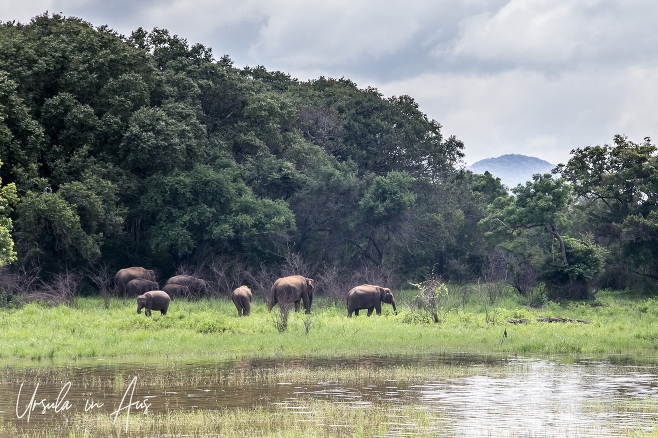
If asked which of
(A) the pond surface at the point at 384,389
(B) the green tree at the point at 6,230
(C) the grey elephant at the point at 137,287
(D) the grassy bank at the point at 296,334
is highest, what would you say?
(B) the green tree at the point at 6,230

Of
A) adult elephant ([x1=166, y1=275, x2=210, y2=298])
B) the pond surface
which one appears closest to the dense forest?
adult elephant ([x1=166, y1=275, x2=210, y2=298])

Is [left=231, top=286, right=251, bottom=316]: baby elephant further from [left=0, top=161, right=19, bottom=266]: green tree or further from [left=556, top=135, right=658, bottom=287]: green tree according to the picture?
[left=556, top=135, right=658, bottom=287]: green tree

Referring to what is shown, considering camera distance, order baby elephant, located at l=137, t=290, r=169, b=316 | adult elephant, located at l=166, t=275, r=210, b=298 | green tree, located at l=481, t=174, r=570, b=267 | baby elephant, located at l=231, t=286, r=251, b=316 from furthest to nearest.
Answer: green tree, located at l=481, t=174, r=570, b=267 < adult elephant, located at l=166, t=275, r=210, b=298 < baby elephant, located at l=231, t=286, r=251, b=316 < baby elephant, located at l=137, t=290, r=169, b=316

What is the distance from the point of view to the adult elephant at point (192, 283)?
3278cm

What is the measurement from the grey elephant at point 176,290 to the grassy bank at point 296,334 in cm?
385

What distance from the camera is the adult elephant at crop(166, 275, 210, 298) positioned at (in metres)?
32.8

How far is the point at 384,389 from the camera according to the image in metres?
14.7

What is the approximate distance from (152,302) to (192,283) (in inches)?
297

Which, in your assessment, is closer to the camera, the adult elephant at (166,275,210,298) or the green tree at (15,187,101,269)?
the green tree at (15,187,101,269)

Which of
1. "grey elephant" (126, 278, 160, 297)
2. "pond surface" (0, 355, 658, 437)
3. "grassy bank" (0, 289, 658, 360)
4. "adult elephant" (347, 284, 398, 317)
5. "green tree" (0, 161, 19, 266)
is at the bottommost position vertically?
"pond surface" (0, 355, 658, 437)

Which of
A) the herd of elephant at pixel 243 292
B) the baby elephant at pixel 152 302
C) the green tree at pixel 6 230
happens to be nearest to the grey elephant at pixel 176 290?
the herd of elephant at pixel 243 292

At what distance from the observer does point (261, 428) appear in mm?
11625

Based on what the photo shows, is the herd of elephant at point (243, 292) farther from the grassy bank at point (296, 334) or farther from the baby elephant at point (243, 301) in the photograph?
the grassy bank at point (296, 334)

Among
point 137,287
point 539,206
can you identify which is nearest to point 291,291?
point 137,287
